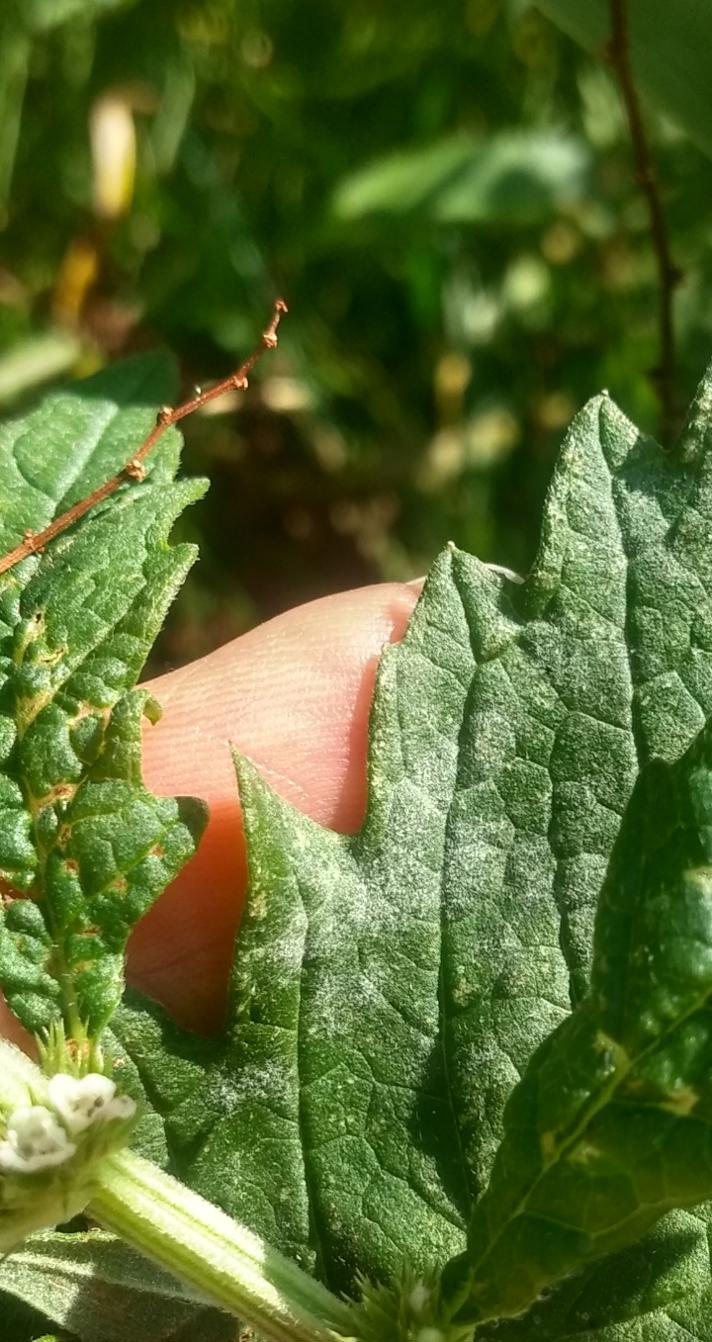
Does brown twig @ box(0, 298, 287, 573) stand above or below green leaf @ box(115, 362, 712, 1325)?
above

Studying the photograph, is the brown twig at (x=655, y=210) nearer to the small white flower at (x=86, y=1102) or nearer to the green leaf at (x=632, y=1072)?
the green leaf at (x=632, y=1072)

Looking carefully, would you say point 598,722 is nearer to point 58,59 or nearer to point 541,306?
point 541,306

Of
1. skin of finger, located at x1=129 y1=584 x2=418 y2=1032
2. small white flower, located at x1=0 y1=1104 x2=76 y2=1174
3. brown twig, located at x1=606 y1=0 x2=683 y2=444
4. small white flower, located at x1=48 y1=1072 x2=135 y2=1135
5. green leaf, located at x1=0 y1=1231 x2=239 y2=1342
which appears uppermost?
brown twig, located at x1=606 y1=0 x2=683 y2=444

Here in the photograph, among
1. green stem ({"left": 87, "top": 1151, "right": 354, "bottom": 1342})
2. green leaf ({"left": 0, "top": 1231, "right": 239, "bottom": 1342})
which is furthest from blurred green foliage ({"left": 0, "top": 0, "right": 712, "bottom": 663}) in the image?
green stem ({"left": 87, "top": 1151, "right": 354, "bottom": 1342})

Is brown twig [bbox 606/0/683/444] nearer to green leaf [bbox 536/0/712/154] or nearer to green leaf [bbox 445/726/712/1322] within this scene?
green leaf [bbox 536/0/712/154]

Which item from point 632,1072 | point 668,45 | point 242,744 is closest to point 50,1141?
point 632,1072

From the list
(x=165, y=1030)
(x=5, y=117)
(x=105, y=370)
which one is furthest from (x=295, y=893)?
(x=5, y=117)

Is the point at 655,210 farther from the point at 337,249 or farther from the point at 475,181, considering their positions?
the point at 337,249
